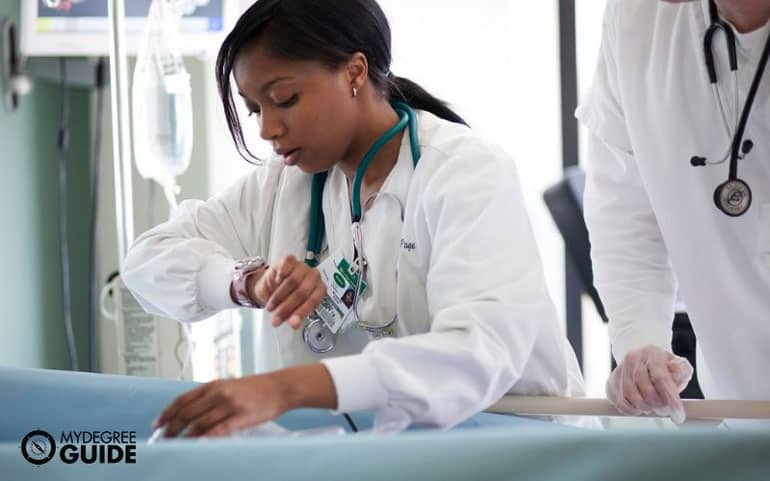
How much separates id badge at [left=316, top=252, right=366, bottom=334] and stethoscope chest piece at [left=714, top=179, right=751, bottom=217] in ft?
1.85

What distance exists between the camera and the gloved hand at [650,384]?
142 cm

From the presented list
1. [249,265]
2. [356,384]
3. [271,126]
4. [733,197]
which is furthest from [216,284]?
[733,197]

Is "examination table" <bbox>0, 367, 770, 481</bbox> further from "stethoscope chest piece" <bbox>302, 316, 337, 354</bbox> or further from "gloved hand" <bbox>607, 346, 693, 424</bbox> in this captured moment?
"stethoscope chest piece" <bbox>302, 316, 337, 354</bbox>

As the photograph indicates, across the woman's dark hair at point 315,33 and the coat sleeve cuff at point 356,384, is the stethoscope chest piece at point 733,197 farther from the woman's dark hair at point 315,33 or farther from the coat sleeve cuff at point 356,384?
the coat sleeve cuff at point 356,384

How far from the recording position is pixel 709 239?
1.63 meters

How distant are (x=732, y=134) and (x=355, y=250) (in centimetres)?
60

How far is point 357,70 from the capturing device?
155 cm

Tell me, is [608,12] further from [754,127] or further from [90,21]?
[90,21]

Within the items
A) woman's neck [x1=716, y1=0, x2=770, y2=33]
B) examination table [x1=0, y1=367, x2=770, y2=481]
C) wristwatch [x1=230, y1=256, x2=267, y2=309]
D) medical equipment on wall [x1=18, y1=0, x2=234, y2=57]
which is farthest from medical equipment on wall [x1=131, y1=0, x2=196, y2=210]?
examination table [x1=0, y1=367, x2=770, y2=481]

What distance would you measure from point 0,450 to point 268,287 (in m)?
0.58

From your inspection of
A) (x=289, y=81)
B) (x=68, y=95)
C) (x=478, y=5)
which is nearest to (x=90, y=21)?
(x=68, y=95)

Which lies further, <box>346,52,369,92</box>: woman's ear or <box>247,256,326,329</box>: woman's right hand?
<box>346,52,369,92</box>: woman's ear

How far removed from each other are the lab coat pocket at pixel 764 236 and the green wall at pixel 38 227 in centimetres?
263

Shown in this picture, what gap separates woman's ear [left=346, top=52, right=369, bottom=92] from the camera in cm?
153
